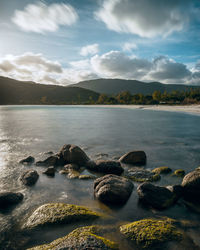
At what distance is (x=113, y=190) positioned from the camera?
7.69 m

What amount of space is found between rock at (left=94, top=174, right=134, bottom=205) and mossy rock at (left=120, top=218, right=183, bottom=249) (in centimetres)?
155

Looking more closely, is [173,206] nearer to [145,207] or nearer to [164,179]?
[145,207]

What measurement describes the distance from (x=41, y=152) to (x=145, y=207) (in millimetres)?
11886

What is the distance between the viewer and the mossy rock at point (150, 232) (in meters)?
5.46

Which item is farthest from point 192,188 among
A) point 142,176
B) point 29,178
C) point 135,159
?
point 29,178

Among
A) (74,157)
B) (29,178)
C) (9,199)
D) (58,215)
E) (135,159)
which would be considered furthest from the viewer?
(135,159)

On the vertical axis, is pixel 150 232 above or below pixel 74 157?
below

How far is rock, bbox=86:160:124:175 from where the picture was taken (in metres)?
10.7

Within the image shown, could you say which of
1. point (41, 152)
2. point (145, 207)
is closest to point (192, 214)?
point (145, 207)

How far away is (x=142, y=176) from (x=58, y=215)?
18.3 ft

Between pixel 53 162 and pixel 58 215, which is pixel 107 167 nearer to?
pixel 53 162

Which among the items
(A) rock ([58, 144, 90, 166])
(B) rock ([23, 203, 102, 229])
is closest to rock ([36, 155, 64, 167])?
(A) rock ([58, 144, 90, 166])

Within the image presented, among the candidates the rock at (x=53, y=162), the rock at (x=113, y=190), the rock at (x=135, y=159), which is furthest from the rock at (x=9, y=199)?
the rock at (x=135, y=159)

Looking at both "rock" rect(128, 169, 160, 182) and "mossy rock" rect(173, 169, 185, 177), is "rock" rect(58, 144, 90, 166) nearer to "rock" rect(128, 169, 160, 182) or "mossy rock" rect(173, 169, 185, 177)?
"rock" rect(128, 169, 160, 182)
